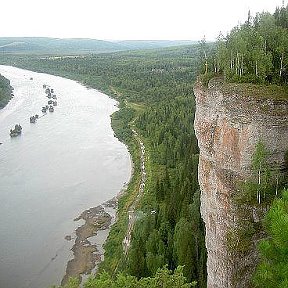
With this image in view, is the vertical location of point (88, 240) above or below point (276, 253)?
below

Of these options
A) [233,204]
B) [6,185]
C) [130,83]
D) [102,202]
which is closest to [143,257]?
[233,204]

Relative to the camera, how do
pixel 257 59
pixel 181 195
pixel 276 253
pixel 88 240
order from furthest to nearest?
1. pixel 88 240
2. pixel 181 195
3. pixel 257 59
4. pixel 276 253

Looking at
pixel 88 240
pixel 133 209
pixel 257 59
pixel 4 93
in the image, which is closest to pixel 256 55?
pixel 257 59

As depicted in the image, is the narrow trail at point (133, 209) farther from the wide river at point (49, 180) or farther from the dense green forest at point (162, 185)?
the wide river at point (49, 180)

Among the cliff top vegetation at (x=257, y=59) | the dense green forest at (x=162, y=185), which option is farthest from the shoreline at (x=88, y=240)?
the cliff top vegetation at (x=257, y=59)

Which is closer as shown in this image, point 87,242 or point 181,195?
point 181,195

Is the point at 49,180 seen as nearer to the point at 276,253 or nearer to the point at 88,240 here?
the point at 88,240

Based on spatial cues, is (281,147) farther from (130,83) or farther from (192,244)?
(130,83)
